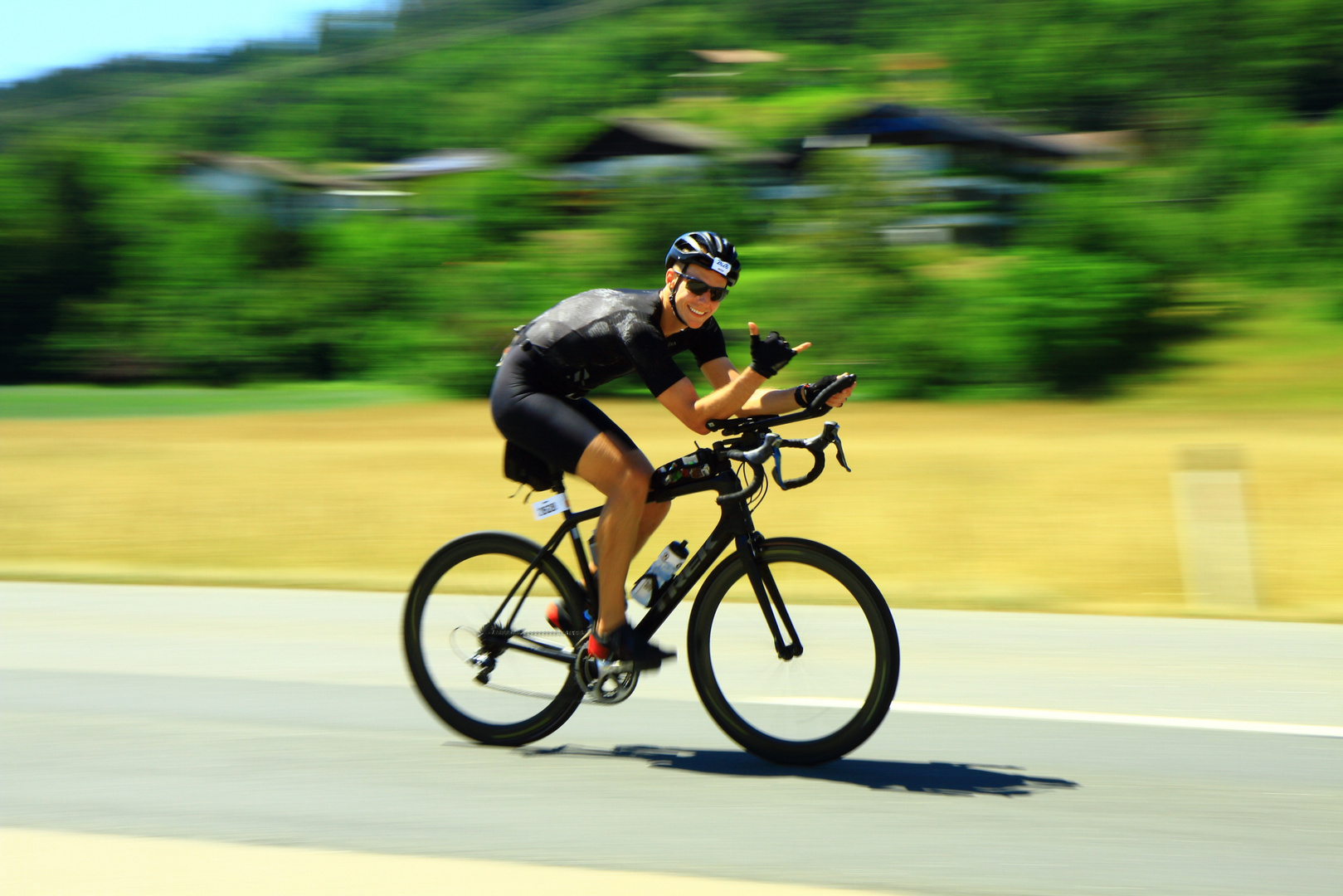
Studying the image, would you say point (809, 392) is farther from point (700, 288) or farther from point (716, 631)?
point (716, 631)

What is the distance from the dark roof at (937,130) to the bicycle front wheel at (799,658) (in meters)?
34.5

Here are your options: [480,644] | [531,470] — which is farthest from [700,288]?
[480,644]

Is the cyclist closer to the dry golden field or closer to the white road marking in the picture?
the white road marking

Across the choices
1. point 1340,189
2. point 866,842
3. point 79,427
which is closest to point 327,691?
point 866,842

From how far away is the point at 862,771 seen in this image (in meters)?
4.79

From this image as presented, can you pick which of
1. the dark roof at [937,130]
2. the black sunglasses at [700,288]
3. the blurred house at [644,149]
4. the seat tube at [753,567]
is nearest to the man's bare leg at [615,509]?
the seat tube at [753,567]

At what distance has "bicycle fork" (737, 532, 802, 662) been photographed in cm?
479

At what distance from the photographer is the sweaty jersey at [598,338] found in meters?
4.80

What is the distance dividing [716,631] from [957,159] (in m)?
34.2

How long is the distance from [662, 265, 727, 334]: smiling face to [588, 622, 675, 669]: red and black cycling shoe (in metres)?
1.07

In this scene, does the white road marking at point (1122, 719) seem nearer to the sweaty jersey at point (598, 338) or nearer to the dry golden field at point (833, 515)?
the sweaty jersey at point (598, 338)

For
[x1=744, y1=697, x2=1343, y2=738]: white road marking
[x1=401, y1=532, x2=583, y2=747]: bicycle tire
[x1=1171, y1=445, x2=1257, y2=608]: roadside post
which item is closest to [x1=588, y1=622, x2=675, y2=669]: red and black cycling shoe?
[x1=401, y1=532, x2=583, y2=747]: bicycle tire

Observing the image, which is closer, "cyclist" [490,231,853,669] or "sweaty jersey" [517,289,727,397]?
"cyclist" [490,231,853,669]

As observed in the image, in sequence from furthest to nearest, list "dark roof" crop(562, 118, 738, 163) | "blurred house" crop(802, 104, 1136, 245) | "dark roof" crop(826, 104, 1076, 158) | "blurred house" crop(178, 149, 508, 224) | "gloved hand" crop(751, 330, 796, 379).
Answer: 1. "blurred house" crop(178, 149, 508, 224)
2. "dark roof" crop(826, 104, 1076, 158)
3. "dark roof" crop(562, 118, 738, 163)
4. "blurred house" crop(802, 104, 1136, 245)
5. "gloved hand" crop(751, 330, 796, 379)
